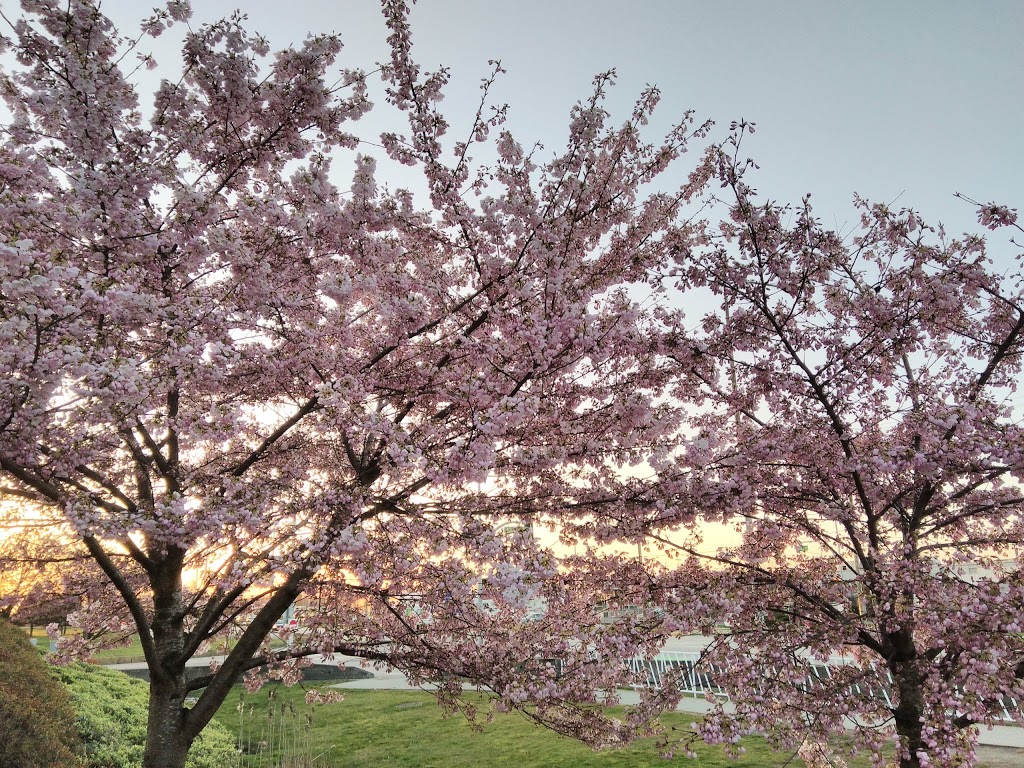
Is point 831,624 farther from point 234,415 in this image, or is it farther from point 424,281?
point 234,415

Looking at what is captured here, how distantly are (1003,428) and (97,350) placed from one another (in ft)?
22.1

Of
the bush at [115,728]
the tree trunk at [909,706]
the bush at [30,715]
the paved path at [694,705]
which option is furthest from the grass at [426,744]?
the tree trunk at [909,706]

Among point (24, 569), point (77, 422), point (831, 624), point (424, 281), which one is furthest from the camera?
point (24, 569)

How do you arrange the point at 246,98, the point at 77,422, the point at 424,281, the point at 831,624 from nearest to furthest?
the point at 77,422
the point at 831,624
the point at 246,98
the point at 424,281

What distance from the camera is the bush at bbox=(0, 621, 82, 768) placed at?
5.85m

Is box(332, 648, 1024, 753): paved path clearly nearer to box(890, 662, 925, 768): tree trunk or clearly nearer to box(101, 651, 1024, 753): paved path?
box(101, 651, 1024, 753): paved path

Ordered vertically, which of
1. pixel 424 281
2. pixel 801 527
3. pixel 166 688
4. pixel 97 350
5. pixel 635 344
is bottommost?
pixel 166 688

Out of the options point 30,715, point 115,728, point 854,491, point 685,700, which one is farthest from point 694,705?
point 30,715

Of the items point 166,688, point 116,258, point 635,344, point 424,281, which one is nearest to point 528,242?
point 424,281

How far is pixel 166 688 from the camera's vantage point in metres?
5.43

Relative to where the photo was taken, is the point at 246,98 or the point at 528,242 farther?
the point at 528,242

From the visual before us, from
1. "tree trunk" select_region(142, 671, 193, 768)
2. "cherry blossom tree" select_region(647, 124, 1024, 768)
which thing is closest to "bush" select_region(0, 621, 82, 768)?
"tree trunk" select_region(142, 671, 193, 768)

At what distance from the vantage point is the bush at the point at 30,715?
585cm

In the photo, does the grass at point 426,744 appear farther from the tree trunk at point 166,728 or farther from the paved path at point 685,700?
the tree trunk at point 166,728
